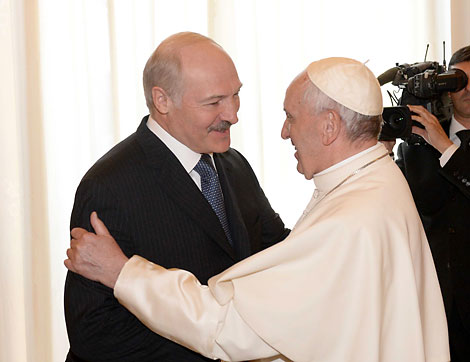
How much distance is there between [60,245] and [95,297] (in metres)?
1.44

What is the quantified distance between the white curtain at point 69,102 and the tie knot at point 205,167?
1226mm

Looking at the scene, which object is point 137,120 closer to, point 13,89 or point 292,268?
point 13,89

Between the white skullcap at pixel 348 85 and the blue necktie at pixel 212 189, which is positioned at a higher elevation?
the white skullcap at pixel 348 85

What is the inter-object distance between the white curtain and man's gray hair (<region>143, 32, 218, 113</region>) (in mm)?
1199

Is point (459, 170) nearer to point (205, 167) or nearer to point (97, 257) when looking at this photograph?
point (205, 167)

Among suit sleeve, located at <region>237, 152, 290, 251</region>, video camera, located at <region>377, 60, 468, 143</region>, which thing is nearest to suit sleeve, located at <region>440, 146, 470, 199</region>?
video camera, located at <region>377, 60, 468, 143</region>

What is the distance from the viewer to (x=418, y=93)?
113 inches

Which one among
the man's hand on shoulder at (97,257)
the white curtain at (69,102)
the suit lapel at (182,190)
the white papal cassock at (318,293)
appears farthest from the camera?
the white curtain at (69,102)

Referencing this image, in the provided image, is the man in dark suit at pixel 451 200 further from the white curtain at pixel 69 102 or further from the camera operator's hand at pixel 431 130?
the white curtain at pixel 69 102

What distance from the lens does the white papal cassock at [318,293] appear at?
169 centimetres

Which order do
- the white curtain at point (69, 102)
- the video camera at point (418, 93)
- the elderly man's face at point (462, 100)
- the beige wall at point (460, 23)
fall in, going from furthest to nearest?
the beige wall at point (460, 23) → the white curtain at point (69, 102) → the elderly man's face at point (462, 100) → the video camera at point (418, 93)

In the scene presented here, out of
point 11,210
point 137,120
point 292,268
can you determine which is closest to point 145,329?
point 292,268

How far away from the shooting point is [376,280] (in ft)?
5.57

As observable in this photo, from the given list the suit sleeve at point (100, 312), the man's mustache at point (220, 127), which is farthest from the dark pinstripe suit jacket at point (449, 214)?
the suit sleeve at point (100, 312)
